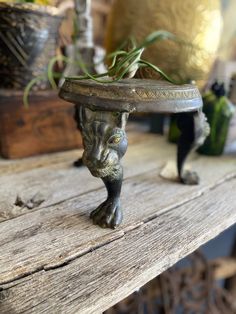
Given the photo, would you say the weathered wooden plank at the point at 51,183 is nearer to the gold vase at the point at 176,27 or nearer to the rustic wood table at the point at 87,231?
the rustic wood table at the point at 87,231

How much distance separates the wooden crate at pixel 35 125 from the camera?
28.3 inches

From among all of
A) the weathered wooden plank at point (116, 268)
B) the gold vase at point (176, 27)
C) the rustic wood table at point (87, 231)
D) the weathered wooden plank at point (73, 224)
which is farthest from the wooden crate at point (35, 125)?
the weathered wooden plank at point (116, 268)

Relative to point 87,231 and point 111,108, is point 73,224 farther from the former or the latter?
point 111,108

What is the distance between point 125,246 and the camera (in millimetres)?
438

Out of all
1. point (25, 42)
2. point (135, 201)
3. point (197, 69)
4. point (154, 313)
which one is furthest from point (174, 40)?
point (154, 313)

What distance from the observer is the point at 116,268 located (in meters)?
0.39

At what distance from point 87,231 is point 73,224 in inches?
1.1

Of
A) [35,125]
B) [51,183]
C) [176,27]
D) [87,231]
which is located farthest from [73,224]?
[176,27]

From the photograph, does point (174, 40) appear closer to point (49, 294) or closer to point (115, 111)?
point (115, 111)

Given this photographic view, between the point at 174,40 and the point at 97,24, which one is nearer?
the point at 174,40

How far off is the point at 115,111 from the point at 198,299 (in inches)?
26.8

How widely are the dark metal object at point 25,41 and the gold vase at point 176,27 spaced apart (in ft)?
0.72

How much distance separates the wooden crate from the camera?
0.72 m

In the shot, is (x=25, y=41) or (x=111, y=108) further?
(x=25, y=41)
